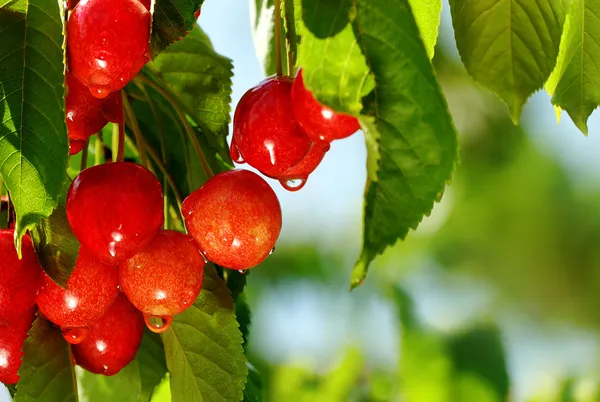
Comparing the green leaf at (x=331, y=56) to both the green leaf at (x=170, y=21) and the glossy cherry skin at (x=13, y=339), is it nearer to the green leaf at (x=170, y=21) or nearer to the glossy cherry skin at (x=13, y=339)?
the green leaf at (x=170, y=21)

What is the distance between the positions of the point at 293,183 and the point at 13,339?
8.5 inches

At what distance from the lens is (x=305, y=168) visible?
47 centimetres

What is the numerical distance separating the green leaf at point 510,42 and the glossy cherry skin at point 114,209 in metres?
0.21

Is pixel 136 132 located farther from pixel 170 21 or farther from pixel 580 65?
pixel 580 65

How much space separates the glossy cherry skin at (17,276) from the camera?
0.49 metres

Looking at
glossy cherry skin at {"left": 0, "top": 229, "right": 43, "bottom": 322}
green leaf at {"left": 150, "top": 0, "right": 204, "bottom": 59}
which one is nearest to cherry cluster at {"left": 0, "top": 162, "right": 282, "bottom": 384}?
glossy cherry skin at {"left": 0, "top": 229, "right": 43, "bottom": 322}

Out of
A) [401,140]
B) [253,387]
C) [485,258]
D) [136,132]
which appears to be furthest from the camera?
[485,258]

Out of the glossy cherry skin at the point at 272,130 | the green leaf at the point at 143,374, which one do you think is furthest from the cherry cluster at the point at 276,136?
the green leaf at the point at 143,374

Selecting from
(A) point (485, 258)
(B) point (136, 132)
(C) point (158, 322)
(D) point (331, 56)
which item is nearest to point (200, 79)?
(B) point (136, 132)

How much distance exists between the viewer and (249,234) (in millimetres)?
496

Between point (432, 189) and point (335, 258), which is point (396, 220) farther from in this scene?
point (335, 258)

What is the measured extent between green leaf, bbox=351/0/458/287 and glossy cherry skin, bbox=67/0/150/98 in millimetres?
141

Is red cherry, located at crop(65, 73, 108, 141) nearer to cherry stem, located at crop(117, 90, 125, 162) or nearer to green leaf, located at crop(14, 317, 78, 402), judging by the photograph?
cherry stem, located at crop(117, 90, 125, 162)

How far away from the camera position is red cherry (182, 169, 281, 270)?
49 centimetres
